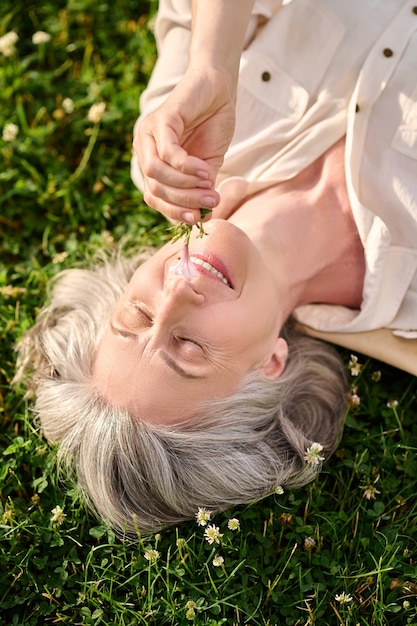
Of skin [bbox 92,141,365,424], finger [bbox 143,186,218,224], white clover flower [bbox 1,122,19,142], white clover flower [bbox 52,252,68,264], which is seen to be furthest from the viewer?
white clover flower [bbox 1,122,19,142]

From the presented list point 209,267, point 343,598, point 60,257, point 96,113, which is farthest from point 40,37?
point 343,598

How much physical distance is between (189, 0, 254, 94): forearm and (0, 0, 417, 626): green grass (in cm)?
148

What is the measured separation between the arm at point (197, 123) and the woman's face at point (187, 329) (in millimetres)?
387

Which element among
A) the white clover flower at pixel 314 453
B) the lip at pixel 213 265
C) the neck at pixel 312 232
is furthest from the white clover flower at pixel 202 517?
the neck at pixel 312 232

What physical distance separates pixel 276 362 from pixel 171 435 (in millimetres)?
676

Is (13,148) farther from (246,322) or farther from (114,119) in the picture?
(246,322)

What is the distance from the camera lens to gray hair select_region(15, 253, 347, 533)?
3.70m

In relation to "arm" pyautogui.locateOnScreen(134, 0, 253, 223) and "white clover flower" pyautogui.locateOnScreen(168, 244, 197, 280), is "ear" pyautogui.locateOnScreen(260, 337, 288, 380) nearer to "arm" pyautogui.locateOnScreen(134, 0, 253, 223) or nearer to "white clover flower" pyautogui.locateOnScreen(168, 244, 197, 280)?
"white clover flower" pyautogui.locateOnScreen(168, 244, 197, 280)

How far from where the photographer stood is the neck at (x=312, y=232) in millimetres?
4070

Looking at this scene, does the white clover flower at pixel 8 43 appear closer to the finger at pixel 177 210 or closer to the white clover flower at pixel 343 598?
the finger at pixel 177 210

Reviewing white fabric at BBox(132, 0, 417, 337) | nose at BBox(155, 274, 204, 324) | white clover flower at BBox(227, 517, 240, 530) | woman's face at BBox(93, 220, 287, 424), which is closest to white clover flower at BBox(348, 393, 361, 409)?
white fabric at BBox(132, 0, 417, 337)

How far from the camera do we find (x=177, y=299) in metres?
3.48

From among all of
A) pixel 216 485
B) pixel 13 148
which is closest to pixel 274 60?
pixel 13 148

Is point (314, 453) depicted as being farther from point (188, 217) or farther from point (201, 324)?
point (188, 217)
